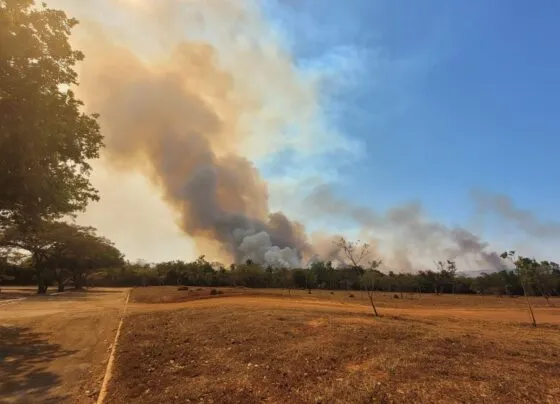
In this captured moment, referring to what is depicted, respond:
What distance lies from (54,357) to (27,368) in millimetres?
1753

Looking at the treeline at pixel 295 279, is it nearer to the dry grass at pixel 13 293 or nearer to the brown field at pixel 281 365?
the dry grass at pixel 13 293

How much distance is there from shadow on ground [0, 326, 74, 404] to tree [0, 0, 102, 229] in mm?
6055

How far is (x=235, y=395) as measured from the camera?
9.66 meters

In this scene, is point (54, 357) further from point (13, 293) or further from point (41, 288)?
point (41, 288)

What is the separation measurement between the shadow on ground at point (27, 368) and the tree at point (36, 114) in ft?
19.9

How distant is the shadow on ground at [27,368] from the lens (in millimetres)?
10719

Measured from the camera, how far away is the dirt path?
1104cm

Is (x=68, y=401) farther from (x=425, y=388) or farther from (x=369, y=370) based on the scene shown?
(x=425, y=388)

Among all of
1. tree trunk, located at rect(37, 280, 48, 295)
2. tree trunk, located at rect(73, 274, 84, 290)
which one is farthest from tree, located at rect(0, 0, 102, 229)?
tree trunk, located at rect(73, 274, 84, 290)

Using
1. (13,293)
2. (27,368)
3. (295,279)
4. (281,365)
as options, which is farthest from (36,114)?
(295,279)

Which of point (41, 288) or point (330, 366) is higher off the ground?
point (41, 288)

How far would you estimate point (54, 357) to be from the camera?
15.3 m

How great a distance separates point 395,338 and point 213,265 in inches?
4390

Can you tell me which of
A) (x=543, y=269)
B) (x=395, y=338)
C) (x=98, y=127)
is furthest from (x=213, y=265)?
(x=395, y=338)
